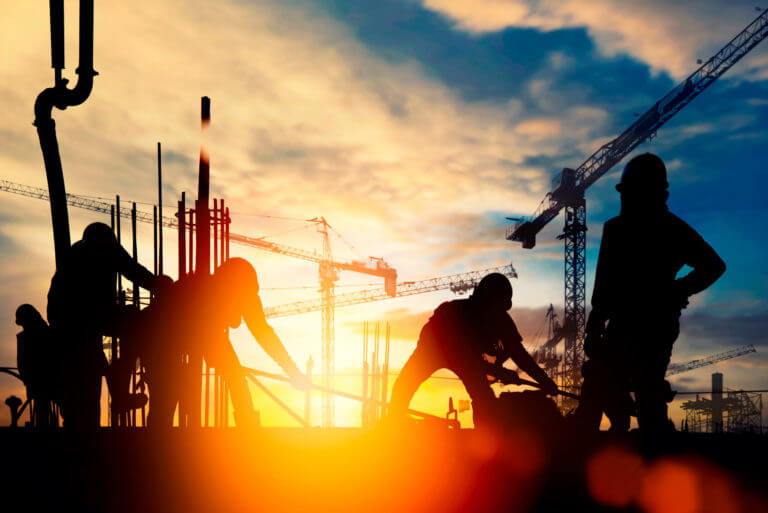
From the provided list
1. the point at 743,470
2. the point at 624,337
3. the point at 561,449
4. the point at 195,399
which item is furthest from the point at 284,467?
the point at 195,399

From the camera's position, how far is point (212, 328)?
5.28 metres

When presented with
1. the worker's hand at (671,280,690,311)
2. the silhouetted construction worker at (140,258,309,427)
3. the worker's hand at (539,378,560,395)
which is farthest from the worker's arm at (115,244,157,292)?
the worker's hand at (671,280,690,311)

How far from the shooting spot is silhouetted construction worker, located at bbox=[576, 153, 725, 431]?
12.8 feet

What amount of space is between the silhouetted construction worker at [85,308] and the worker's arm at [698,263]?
11.3 feet

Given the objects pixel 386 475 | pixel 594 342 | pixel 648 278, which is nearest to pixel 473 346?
pixel 594 342

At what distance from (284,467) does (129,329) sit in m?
1.59

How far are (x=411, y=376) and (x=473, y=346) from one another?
27.9 inches

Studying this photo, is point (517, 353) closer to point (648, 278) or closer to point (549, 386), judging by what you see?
point (549, 386)

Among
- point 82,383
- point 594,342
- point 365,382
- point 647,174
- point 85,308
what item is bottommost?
point 365,382

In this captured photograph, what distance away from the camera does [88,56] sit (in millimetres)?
6891

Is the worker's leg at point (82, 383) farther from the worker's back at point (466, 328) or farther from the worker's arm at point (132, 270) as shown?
the worker's back at point (466, 328)

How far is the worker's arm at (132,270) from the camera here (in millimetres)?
4743

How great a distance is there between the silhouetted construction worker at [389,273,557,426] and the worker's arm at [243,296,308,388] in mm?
947

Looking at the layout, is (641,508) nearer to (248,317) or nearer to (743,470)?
(743,470)
